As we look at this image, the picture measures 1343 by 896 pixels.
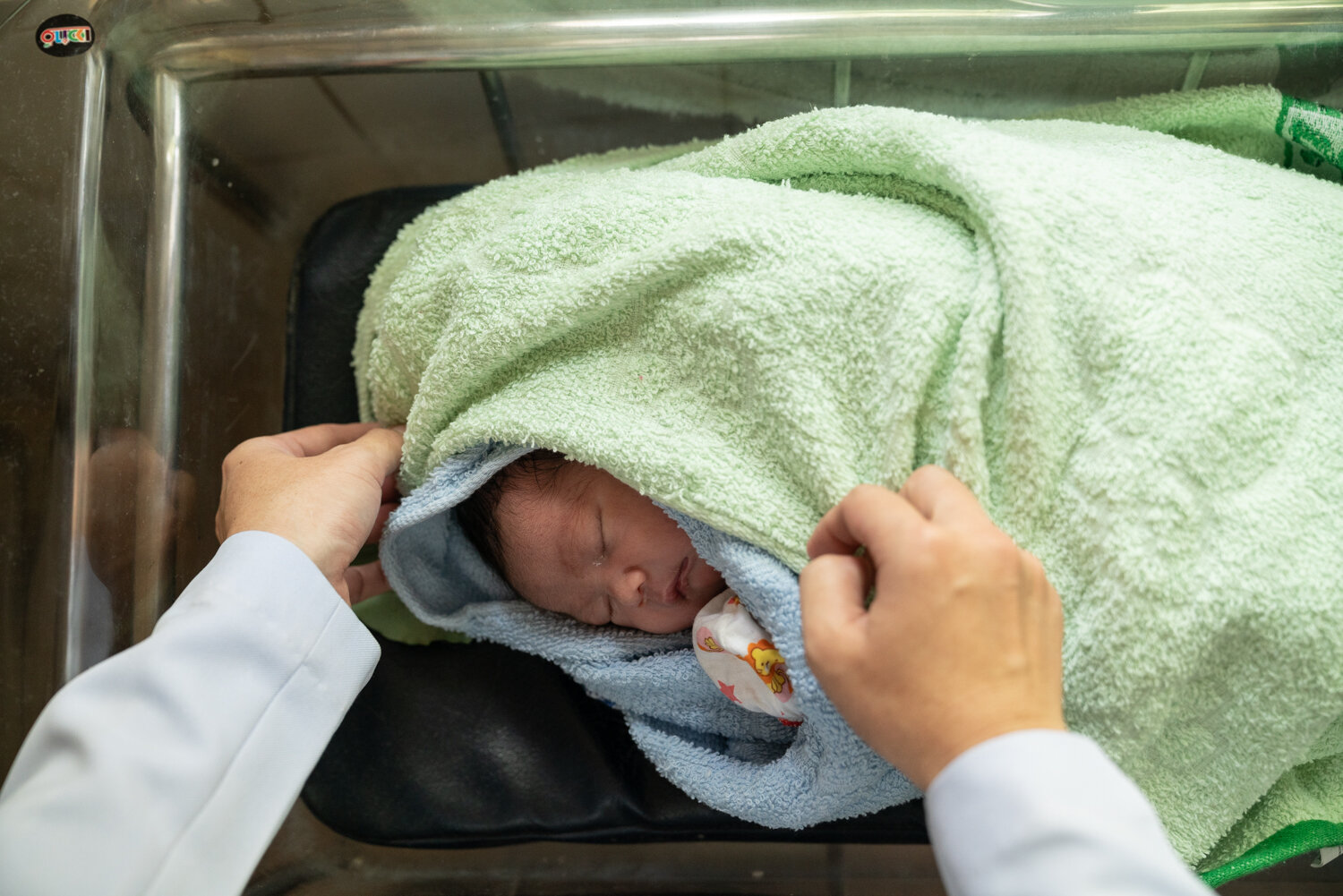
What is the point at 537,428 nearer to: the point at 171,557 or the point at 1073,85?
the point at 171,557

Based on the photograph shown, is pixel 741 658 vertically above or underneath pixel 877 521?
underneath

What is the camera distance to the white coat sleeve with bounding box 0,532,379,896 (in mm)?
494

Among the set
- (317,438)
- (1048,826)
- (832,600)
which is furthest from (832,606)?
(317,438)

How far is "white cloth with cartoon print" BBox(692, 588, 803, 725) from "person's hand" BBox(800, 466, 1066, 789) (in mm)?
152

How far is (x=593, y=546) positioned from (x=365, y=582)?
11.2 inches

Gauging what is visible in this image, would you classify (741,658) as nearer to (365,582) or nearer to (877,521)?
(877,521)

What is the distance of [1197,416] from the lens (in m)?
0.55

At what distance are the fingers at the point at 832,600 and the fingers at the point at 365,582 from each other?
19.6 inches

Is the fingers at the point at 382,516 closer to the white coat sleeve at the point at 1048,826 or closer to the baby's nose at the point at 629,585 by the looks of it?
the baby's nose at the point at 629,585

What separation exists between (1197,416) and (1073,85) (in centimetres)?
50

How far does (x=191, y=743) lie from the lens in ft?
1.76

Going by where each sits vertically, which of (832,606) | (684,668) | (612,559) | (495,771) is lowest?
(495,771)

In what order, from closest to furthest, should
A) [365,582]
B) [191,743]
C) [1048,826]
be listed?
[1048,826] < [191,743] < [365,582]

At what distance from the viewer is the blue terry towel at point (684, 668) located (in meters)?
0.64
